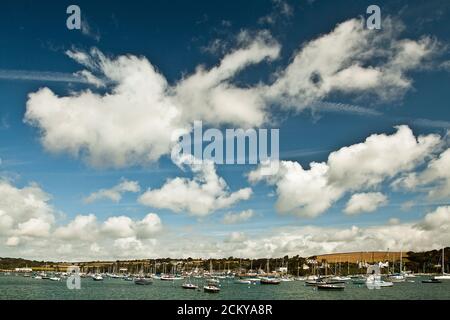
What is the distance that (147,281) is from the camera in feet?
559
